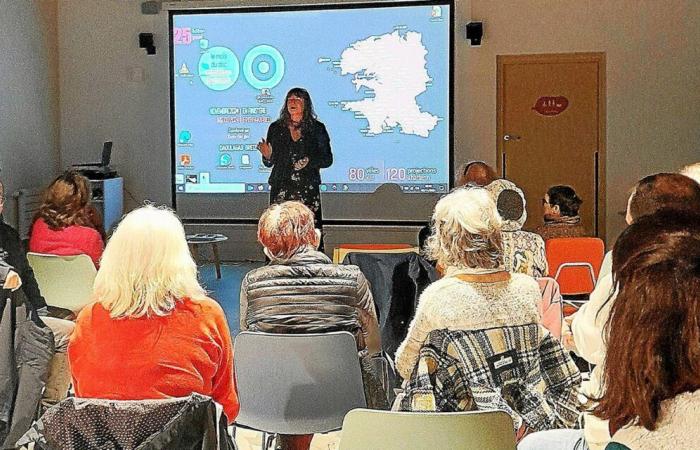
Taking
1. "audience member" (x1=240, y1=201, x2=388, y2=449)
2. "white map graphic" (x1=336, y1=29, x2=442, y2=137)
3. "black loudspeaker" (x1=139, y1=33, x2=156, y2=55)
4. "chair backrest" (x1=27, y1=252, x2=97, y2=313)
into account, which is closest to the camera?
"audience member" (x1=240, y1=201, x2=388, y2=449)

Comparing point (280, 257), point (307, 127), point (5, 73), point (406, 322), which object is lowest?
point (406, 322)

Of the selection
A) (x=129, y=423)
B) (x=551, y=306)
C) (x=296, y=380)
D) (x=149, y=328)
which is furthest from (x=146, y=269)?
(x=551, y=306)

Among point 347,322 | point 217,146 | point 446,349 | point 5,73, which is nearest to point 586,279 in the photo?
point 347,322

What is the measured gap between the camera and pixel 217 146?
9164 millimetres

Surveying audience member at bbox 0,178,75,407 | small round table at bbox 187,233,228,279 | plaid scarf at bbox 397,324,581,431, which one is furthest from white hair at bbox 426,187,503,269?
small round table at bbox 187,233,228,279

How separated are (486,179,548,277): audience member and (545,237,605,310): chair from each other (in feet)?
2.89

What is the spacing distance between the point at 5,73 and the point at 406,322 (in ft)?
20.4

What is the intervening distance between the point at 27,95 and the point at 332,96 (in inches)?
124

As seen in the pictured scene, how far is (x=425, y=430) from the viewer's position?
2.12m

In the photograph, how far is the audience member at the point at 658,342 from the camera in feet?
A: 5.10

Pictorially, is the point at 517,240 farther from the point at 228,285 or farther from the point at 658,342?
the point at 228,285

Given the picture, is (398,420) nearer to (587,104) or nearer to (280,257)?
(280,257)

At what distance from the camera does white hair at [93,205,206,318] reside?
2408 millimetres

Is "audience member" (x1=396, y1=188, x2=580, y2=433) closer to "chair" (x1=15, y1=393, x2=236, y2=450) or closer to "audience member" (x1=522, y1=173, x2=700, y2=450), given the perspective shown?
"audience member" (x1=522, y1=173, x2=700, y2=450)
